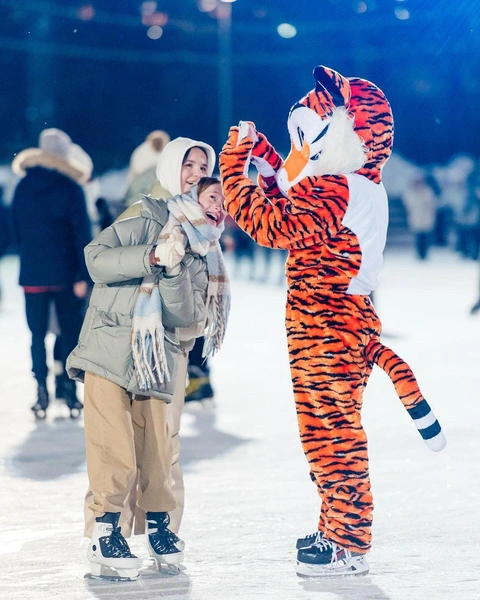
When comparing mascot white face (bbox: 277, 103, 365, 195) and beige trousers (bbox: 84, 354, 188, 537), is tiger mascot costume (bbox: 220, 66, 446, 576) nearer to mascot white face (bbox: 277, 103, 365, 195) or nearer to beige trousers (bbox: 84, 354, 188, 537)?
mascot white face (bbox: 277, 103, 365, 195)

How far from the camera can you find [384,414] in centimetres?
740

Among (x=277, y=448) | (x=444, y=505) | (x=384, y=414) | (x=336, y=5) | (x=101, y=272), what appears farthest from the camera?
(x=336, y=5)

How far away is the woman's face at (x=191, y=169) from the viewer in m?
4.23

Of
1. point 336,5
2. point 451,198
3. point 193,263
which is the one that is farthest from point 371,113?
point 336,5

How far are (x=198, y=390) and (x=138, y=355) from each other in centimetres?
380

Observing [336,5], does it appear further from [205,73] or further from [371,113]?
[371,113]

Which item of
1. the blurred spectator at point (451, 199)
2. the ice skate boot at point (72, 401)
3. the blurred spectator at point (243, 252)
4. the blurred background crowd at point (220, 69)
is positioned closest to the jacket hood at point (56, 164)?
the ice skate boot at point (72, 401)

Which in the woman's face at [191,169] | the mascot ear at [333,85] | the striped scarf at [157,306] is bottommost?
the striped scarf at [157,306]

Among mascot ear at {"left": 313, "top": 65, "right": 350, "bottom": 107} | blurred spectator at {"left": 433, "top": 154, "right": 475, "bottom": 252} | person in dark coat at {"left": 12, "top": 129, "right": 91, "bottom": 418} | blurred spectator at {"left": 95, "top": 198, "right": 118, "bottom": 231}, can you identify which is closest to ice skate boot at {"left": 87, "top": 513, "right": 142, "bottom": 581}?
mascot ear at {"left": 313, "top": 65, "right": 350, "bottom": 107}

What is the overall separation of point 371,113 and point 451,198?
2459 centimetres

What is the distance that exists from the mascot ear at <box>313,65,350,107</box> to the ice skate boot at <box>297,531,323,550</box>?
1504mm

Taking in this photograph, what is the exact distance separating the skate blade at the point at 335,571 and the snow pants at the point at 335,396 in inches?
2.5

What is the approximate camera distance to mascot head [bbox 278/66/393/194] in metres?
4.10

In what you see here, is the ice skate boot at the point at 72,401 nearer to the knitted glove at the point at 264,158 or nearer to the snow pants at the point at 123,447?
the snow pants at the point at 123,447
